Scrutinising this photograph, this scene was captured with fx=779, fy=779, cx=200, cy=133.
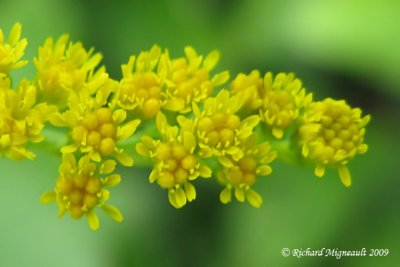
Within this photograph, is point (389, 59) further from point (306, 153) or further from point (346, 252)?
point (306, 153)

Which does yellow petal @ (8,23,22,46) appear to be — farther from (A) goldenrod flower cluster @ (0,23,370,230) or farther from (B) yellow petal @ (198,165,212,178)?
(B) yellow petal @ (198,165,212,178)

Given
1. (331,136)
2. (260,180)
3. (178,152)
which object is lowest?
(178,152)

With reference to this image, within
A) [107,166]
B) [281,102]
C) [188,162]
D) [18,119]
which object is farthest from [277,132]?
[18,119]

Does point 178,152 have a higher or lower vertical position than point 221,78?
lower

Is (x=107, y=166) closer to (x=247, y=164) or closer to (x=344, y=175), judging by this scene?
(x=247, y=164)

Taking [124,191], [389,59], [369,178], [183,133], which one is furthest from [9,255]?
[389,59]

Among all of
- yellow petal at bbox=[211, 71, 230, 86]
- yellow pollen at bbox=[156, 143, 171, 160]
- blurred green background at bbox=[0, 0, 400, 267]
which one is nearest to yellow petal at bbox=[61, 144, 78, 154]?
yellow pollen at bbox=[156, 143, 171, 160]

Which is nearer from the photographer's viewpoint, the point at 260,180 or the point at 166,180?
the point at 166,180
